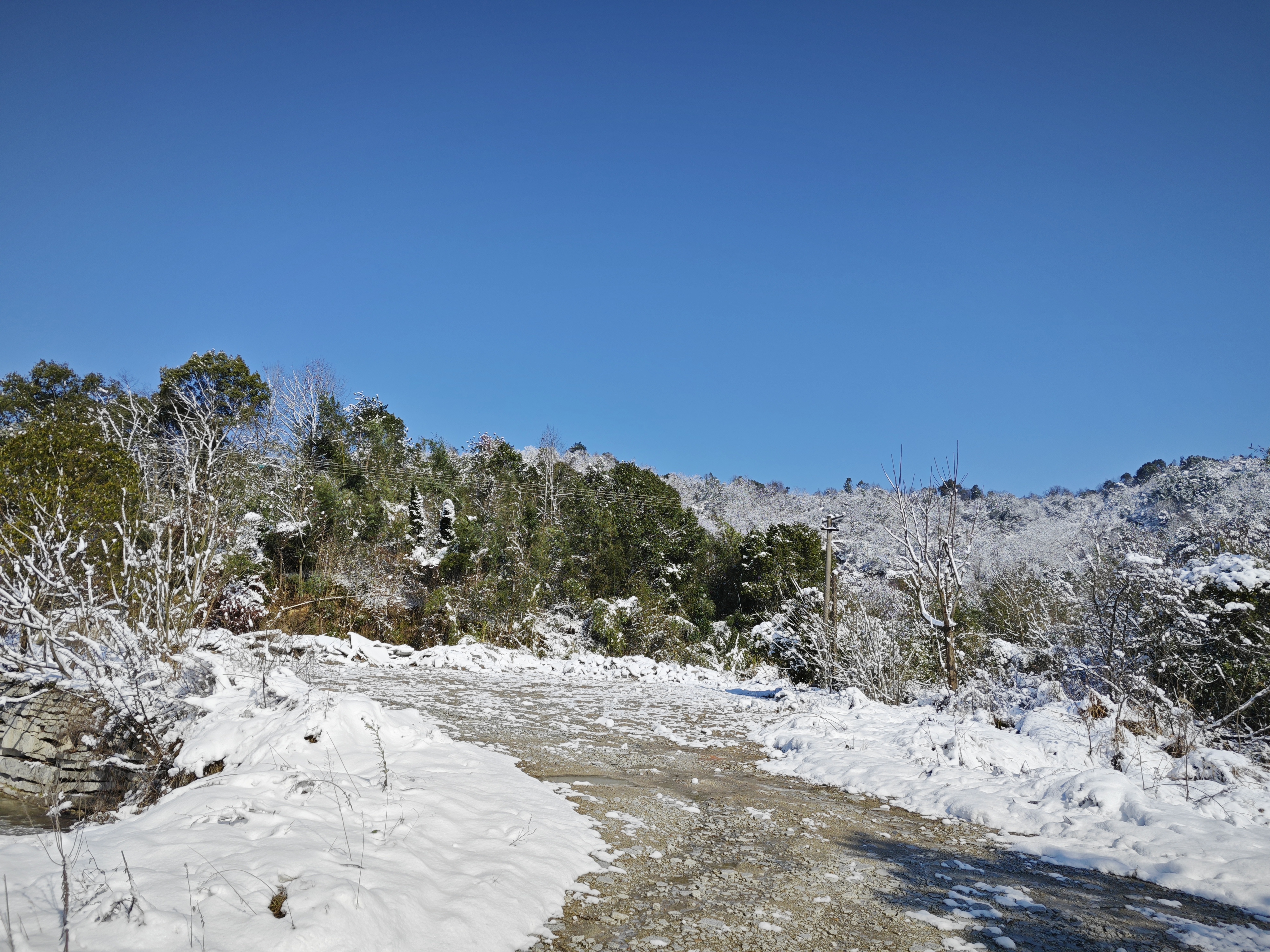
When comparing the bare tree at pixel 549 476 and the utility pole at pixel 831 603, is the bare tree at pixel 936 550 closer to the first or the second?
the utility pole at pixel 831 603

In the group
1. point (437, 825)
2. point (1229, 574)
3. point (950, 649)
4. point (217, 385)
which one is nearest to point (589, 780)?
point (437, 825)

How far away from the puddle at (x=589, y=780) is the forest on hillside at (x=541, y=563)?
391cm

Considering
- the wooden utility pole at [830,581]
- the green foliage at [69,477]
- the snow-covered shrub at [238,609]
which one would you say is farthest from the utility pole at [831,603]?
the green foliage at [69,477]

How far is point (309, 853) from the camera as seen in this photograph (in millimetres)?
3193

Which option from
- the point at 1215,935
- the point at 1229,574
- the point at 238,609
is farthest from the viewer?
the point at 238,609

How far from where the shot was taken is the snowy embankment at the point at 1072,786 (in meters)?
4.26

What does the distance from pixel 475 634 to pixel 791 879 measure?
17216 mm

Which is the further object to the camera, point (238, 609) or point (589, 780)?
point (238, 609)

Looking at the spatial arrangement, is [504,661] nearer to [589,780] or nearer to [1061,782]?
[589,780]

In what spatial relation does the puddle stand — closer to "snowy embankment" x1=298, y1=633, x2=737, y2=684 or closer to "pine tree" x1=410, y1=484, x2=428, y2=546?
"snowy embankment" x1=298, y1=633, x2=737, y2=684

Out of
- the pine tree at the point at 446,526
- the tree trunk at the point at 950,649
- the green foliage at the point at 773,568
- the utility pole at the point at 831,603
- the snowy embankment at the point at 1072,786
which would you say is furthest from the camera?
the green foliage at the point at 773,568

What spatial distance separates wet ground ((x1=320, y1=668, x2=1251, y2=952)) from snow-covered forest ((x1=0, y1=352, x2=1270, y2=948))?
Result: 1.18 ft

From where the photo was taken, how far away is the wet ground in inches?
127

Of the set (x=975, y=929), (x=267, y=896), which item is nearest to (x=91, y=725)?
(x=267, y=896)
